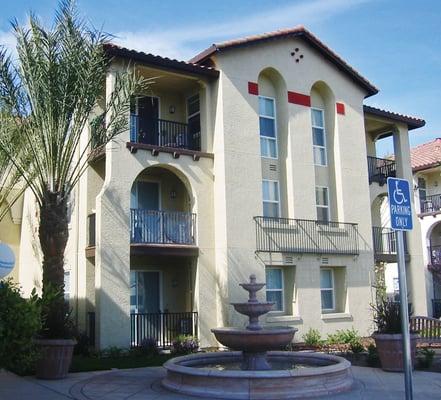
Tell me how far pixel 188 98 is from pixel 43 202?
974 cm

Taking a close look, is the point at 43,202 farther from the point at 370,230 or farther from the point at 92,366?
the point at 370,230

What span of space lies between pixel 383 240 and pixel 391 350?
13798mm

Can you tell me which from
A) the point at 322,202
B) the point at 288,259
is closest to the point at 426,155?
the point at 322,202

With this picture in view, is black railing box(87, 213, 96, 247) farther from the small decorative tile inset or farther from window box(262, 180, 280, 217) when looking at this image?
the small decorative tile inset

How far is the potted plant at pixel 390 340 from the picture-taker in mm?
13398

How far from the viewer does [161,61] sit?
19.8 m

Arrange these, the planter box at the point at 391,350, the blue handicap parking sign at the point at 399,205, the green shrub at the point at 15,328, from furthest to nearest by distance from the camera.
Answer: the planter box at the point at 391,350 < the green shrub at the point at 15,328 < the blue handicap parking sign at the point at 399,205

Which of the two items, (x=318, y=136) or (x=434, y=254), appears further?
(x=434, y=254)

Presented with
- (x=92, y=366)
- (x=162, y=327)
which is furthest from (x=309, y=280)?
(x=92, y=366)

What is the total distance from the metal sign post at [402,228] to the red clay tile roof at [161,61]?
13.2 metres

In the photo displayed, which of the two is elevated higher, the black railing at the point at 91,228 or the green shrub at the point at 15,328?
the black railing at the point at 91,228

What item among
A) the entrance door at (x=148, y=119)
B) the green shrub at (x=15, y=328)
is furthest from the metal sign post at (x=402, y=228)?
the entrance door at (x=148, y=119)

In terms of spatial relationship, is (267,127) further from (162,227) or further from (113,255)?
(113,255)

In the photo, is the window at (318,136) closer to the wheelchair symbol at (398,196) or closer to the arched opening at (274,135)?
the arched opening at (274,135)
